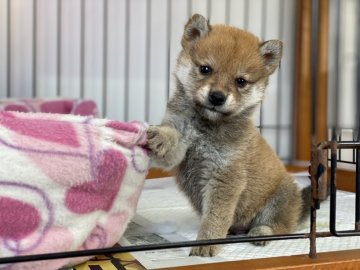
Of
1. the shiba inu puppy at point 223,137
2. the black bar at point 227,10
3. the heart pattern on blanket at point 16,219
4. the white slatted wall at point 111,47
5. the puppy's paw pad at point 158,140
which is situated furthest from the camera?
the black bar at point 227,10

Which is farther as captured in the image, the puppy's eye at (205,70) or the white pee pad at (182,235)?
the puppy's eye at (205,70)

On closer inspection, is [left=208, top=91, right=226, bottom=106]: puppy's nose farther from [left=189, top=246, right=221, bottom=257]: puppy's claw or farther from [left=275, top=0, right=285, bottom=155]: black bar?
[left=275, top=0, right=285, bottom=155]: black bar

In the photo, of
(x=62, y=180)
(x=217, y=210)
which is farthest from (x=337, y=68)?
(x=62, y=180)

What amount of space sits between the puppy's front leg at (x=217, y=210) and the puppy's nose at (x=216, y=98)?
168 millimetres

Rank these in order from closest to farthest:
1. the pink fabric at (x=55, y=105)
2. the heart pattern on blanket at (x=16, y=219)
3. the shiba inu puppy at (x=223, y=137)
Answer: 1. the heart pattern on blanket at (x=16, y=219)
2. the shiba inu puppy at (x=223, y=137)
3. the pink fabric at (x=55, y=105)

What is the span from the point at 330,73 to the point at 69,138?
1206 millimetres

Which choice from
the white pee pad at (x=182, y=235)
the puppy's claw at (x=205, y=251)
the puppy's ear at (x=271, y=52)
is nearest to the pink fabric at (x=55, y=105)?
the white pee pad at (x=182, y=235)

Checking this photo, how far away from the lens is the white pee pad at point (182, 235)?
0.88m

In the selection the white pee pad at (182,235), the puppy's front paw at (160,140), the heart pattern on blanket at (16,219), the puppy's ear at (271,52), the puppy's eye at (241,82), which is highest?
the puppy's ear at (271,52)

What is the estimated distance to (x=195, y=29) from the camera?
1.06 m

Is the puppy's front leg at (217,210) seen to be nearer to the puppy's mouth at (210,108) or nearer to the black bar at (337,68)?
the puppy's mouth at (210,108)

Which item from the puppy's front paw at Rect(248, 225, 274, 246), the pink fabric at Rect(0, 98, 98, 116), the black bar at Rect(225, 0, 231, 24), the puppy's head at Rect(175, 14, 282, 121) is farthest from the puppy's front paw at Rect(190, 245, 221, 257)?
the black bar at Rect(225, 0, 231, 24)

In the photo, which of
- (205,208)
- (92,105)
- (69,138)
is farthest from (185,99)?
(92,105)

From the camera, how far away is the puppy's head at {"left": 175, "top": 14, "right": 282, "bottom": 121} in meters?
0.98
